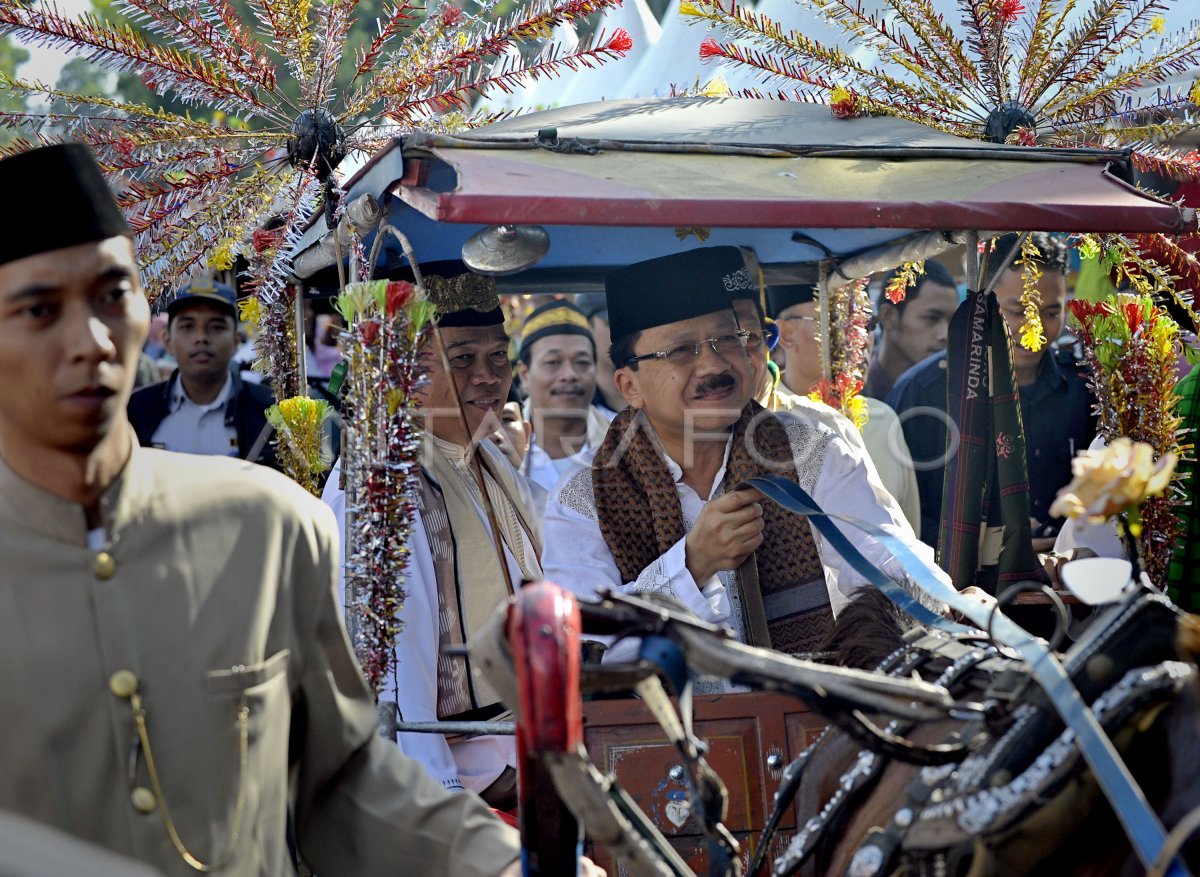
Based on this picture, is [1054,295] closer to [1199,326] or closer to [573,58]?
[1199,326]

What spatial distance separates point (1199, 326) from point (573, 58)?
83.7 inches

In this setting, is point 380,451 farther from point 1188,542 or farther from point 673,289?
point 1188,542

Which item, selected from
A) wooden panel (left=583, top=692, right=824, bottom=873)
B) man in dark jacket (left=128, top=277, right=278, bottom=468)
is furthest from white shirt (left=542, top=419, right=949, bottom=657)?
man in dark jacket (left=128, top=277, right=278, bottom=468)

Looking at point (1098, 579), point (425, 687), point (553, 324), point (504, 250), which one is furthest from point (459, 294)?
point (553, 324)

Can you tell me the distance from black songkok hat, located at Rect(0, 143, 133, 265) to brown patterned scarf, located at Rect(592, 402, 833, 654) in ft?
6.67

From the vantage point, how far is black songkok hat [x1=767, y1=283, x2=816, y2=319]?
5527 mm

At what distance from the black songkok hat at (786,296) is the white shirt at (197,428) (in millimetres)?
3008

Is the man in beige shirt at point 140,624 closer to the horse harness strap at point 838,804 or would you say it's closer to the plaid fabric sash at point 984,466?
the horse harness strap at point 838,804

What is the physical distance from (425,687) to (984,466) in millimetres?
1796

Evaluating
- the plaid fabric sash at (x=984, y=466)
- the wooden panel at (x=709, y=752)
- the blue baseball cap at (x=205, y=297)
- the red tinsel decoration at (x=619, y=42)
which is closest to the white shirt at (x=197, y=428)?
the blue baseball cap at (x=205, y=297)

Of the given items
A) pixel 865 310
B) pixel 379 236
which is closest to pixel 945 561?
pixel 865 310

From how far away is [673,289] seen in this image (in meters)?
3.88

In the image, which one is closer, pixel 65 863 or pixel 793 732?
pixel 65 863

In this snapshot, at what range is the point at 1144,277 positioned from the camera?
4.27 meters
